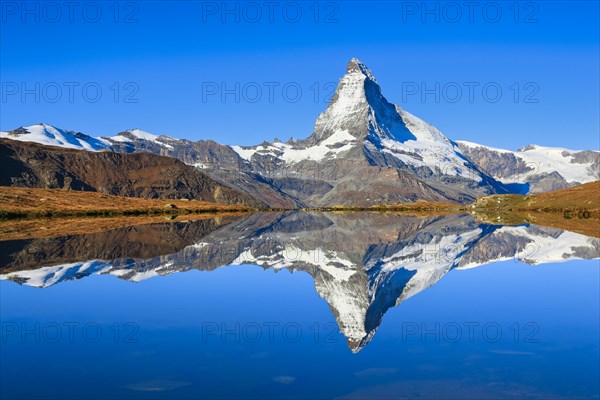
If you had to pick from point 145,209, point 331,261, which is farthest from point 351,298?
point 145,209

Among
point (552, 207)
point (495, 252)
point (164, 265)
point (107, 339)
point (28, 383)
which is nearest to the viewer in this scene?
point (28, 383)

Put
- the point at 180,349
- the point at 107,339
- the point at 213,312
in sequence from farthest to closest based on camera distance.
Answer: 1. the point at 213,312
2. the point at 107,339
3. the point at 180,349

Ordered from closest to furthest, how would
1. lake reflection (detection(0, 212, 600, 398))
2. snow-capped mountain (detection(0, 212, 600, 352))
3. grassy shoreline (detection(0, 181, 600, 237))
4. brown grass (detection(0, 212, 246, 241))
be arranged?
lake reflection (detection(0, 212, 600, 398)), snow-capped mountain (detection(0, 212, 600, 352)), brown grass (detection(0, 212, 246, 241)), grassy shoreline (detection(0, 181, 600, 237))

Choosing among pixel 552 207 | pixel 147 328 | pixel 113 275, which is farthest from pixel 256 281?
pixel 552 207

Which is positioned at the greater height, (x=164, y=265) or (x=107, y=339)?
(x=164, y=265)

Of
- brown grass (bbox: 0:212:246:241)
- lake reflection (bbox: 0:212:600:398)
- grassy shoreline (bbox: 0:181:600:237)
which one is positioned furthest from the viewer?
grassy shoreline (bbox: 0:181:600:237)

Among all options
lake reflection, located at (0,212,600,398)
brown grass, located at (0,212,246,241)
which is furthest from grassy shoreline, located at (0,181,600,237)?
lake reflection, located at (0,212,600,398)

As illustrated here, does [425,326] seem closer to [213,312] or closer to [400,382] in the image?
[400,382]

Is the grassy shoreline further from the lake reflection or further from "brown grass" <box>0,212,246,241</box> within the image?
the lake reflection

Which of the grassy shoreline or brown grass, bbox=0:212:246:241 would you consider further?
the grassy shoreline

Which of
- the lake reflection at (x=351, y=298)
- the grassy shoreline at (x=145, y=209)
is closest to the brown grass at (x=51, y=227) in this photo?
the lake reflection at (x=351, y=298)

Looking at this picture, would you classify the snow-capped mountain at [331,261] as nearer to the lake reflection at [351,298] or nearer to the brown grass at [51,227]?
the lake reflection at [351,298]
